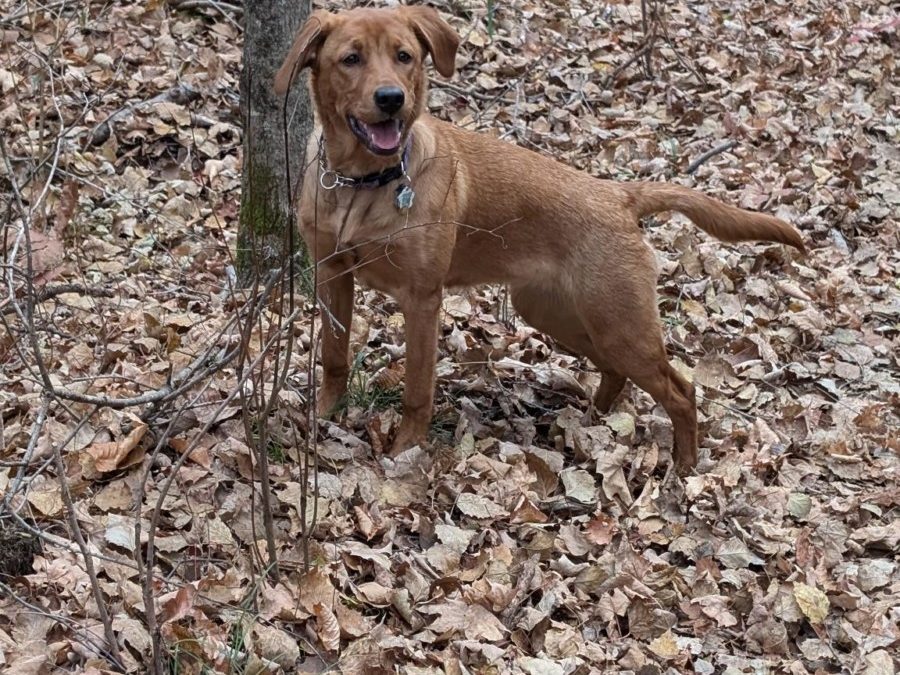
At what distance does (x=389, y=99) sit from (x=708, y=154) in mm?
4123

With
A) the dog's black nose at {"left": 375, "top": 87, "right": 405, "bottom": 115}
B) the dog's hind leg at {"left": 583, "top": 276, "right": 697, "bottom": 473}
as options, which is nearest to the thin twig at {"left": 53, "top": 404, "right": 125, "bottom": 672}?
the dog's black nose at {"left": 375, "top": 87, "right": 405, "bottom": 115}

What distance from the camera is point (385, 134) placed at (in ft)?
14.5

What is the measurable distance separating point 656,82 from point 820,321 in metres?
3.26

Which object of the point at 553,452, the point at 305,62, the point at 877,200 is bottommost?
the point at 553,452

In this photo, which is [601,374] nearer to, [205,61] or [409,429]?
[409,429]

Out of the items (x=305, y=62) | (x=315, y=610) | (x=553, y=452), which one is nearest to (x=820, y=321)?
(x=553, y=452)

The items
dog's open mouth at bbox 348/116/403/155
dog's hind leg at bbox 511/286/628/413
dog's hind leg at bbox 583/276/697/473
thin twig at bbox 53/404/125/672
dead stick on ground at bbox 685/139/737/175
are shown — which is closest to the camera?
thin twig at bbox 53/404/125/672

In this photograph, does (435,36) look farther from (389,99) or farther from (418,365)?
(418,365)

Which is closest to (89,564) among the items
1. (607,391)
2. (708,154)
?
(607,391)

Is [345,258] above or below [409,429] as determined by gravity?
above

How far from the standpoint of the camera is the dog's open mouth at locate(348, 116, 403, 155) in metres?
4.41

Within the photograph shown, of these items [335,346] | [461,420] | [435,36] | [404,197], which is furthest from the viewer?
[461,420]

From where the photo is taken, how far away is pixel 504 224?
5.04 meters

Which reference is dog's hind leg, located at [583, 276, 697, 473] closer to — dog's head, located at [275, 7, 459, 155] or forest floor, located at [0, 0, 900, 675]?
forest floor, located at [0, 0, 900, 675]
